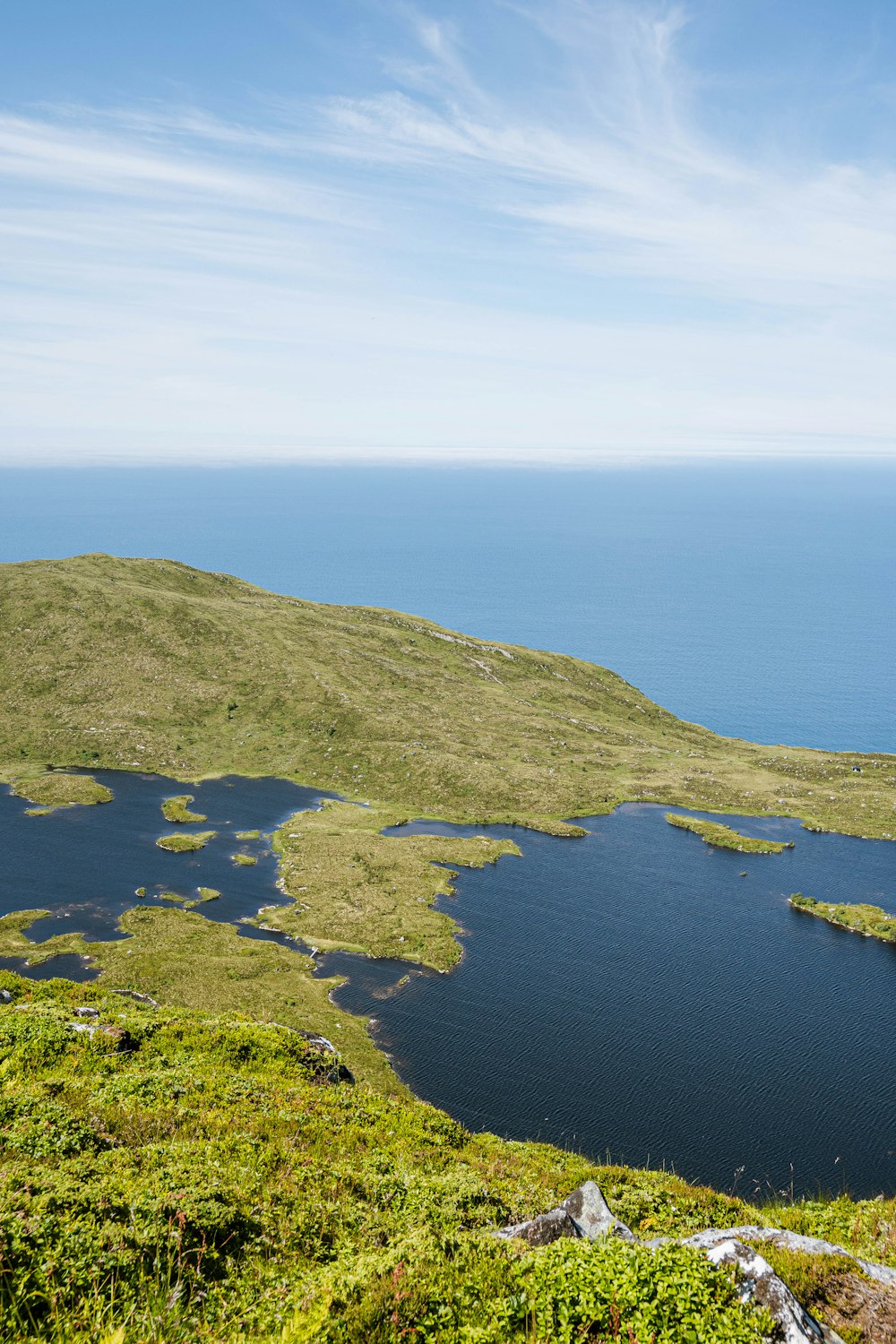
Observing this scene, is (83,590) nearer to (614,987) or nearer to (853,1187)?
(614,987)

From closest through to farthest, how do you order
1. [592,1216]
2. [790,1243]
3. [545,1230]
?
1. [545,1230]
2. [790,1243]
3. [592,1216]

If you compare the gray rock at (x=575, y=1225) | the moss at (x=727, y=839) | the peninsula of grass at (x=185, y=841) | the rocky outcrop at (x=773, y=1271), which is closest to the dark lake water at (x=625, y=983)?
the peninsula of grass at (x=185, y=841)

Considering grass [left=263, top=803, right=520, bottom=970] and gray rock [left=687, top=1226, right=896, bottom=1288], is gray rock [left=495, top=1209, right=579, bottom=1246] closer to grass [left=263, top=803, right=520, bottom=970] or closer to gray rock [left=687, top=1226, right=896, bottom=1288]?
gray rock [left=687, top=1226, right=896, bottom=1288]

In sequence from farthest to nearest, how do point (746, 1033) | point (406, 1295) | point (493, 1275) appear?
1. point (746, 1033)
2. point (493, 1275)
3. point (406, 1295)

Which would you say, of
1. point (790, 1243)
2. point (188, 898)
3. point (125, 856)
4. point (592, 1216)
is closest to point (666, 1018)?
point (790, 1243)

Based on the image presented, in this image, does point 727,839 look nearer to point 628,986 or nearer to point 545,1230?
point 628,986

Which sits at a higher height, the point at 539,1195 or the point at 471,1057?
the point at 539,1195

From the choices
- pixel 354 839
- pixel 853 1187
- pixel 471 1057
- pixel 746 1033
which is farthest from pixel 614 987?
pixel 354 839
